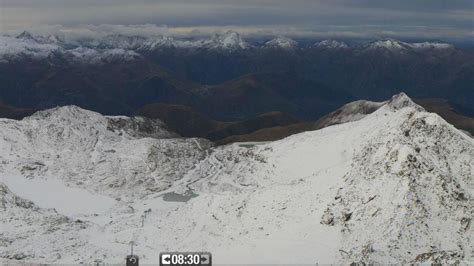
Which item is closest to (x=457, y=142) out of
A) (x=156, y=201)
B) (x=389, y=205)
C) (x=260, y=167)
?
(x=389, y=205)

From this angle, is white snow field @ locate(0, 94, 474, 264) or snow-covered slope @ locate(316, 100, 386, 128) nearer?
white snow field @ locate(0, 94, 474, 264)
